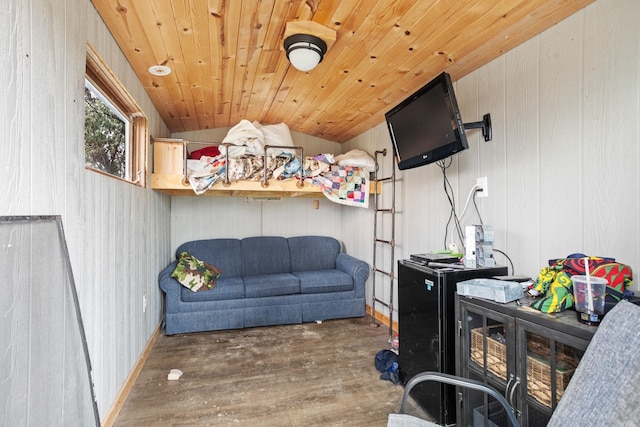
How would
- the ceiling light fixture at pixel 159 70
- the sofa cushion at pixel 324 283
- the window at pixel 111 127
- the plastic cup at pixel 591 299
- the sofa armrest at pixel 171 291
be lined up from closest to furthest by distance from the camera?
the plastic cup at pixel 591 299 → the window at pixel 111 127 → the ceiling light fixture at pixel 159 70 → the sofa armrest at pixel 171 291 → the sofa cushion at pixel 324 283

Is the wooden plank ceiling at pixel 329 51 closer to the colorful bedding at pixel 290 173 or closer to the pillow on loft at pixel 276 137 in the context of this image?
the pillow on loft at pixel 276 137

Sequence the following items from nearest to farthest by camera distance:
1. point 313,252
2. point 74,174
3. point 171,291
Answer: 1. point 74,174
2. point 171,291
3. point 313,252

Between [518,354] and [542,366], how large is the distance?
0.32 ft

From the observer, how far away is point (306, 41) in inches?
73.6

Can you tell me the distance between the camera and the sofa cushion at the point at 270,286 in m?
3.40

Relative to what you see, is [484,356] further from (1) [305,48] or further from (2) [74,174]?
(2) [74,174]

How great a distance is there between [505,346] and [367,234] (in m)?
2.53

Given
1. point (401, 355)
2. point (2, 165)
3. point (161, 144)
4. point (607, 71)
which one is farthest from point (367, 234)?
point (2, 165)

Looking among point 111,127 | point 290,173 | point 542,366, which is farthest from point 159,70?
point 542,366

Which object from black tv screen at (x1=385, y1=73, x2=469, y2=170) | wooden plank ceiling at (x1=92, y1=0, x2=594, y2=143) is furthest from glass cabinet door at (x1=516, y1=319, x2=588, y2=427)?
wooden plank ceiling at (x1=92, y1=0, x2=594, y2=143)

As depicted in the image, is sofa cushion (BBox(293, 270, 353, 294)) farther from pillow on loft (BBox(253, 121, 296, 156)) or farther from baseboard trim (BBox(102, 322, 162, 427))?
baseboard trim (BBox(102, 322, 162, 427))

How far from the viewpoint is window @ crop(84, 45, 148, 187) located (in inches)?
69.2

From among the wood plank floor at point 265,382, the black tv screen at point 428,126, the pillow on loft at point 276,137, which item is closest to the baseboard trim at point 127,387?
the wood plank floor at point 265,382

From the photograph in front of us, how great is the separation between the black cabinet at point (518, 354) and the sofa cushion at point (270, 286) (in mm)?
2116
